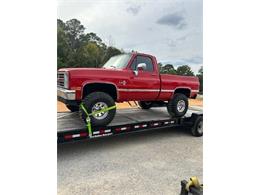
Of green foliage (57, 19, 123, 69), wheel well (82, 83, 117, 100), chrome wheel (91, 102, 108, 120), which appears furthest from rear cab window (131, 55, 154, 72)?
chrome wheel (91, 102, 108, 120)

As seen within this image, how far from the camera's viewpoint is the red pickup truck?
4.11 metres

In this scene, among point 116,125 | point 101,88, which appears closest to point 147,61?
point 101,88

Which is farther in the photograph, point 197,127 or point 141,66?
point 197,127

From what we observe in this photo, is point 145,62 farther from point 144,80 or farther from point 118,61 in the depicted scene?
point 118,61

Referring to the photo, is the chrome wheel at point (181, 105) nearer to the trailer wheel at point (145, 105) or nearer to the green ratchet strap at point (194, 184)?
the trailer wheel at point (145, 105)

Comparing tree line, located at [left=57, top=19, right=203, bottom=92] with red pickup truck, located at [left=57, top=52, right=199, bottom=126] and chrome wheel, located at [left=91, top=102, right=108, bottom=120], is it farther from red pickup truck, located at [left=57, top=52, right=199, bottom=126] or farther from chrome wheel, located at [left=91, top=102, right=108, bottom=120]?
chrome wheel, located at [left=91, top=102, right=108, bottom=120]

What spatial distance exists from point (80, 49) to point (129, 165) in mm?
5972

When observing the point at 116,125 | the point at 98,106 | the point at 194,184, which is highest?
the point at 98,106

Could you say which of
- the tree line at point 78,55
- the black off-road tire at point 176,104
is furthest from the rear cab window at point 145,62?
the black off-road tire at point 176,104

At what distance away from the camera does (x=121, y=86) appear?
4648mm

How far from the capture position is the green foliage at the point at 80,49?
520cm
